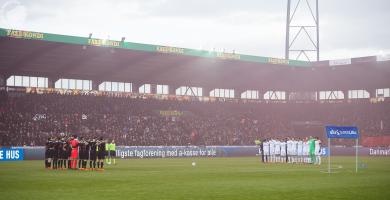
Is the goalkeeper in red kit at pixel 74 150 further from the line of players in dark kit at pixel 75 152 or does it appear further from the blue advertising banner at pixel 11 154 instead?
the blue advertising banner at pixel 11 154

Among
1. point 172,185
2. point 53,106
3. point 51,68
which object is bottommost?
point 172,185

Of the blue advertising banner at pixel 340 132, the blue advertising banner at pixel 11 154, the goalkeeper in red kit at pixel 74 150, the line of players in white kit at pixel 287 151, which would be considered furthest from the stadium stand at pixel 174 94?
the blue advertising banner at pixel 340 132

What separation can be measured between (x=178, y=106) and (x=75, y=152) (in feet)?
127

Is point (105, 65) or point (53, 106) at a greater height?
point (105, 65)

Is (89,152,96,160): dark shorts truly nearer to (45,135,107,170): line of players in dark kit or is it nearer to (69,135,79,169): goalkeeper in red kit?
(45,135,107,170): line of players in dark kit

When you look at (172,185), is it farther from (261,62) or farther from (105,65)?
(261,62)

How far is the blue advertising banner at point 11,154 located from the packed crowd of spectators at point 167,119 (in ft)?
15.6

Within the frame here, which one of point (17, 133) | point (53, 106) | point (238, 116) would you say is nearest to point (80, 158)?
point (17, 133)

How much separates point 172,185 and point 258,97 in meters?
64.6

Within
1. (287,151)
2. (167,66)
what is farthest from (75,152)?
(167,66)

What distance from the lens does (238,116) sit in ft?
257

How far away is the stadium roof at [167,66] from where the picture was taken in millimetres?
57031

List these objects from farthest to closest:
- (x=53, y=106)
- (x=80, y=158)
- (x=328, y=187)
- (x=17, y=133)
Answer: (x=53, y=106) → (x=17, y=133) → (x=80, y=158) → (x=328, y=187)

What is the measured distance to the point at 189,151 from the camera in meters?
61.7
